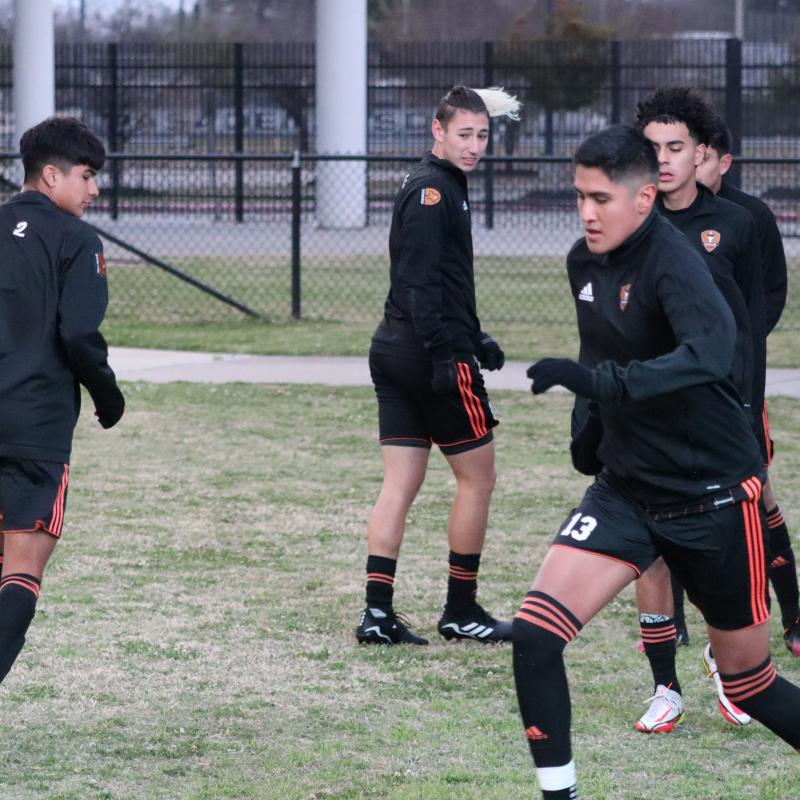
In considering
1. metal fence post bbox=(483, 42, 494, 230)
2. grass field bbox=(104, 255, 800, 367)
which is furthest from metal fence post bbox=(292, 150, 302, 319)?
metal fence post bbox=(483, 42, 494, 230)

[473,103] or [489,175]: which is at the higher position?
[489,175]

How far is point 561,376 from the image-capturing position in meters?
3.54

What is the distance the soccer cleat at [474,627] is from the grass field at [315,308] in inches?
269

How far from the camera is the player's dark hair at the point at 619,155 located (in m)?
3.87

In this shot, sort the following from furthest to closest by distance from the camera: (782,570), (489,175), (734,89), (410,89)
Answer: (410,89)
(734,89)
(489,175)
(782,570)

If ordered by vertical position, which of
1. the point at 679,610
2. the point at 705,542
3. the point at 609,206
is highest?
the point at 609,206

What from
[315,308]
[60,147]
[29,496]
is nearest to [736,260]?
[60,147]

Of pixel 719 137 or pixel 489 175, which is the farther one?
pixel 489 175

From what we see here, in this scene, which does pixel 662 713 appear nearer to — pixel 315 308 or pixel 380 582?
pixel 380 582

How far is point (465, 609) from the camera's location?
19.3ft

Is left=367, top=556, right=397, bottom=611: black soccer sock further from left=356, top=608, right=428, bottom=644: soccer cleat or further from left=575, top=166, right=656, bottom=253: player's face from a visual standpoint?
left=575, top=166, right=656, bottom=253: player's face

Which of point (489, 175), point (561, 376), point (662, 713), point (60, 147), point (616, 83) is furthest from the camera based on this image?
point (616, 83)

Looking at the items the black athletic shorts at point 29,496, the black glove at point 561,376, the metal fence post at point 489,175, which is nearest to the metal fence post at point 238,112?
the metal fence post at point 489,175

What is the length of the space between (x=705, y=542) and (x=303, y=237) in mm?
19368
